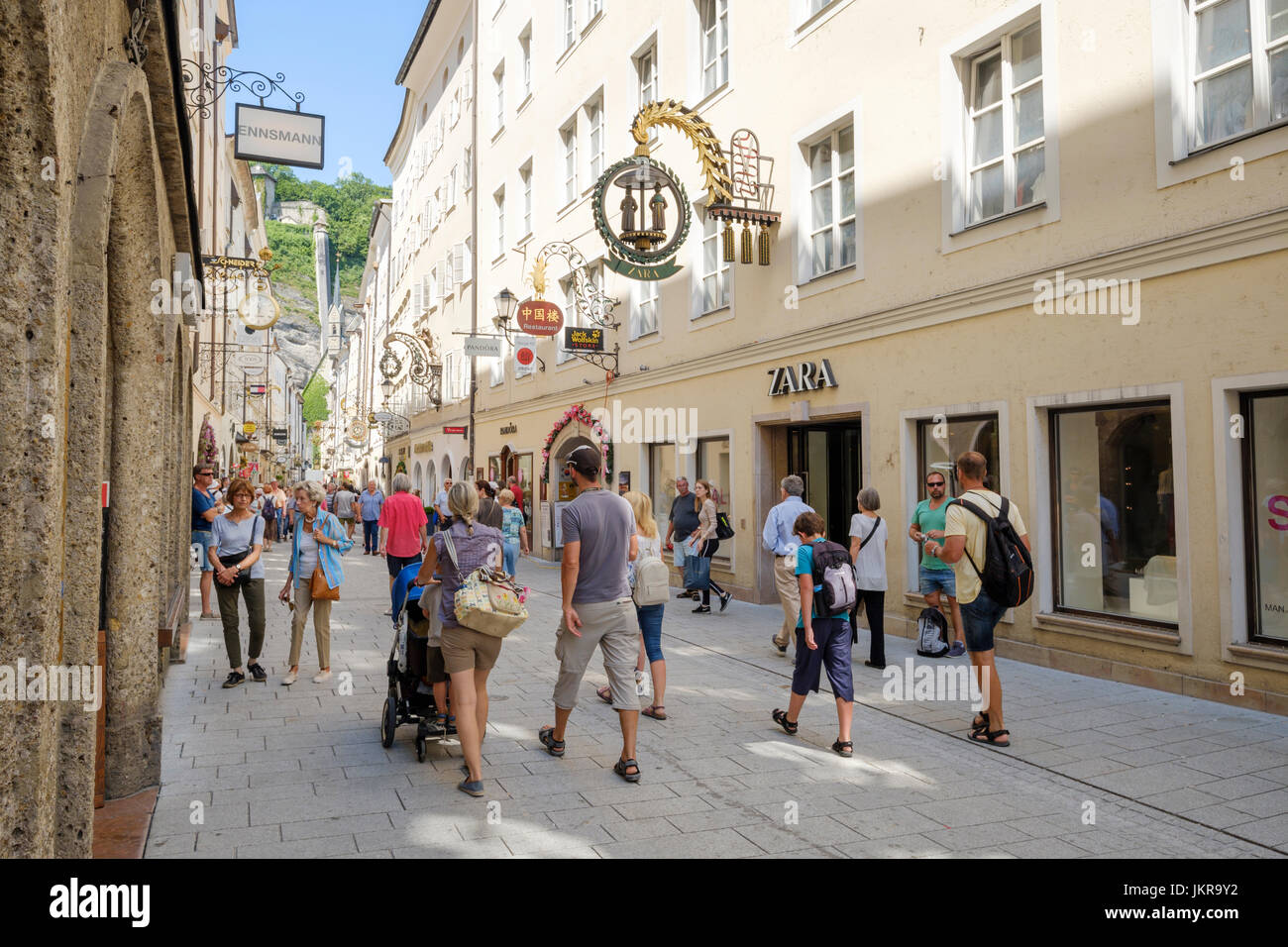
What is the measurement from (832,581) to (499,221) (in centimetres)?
2331

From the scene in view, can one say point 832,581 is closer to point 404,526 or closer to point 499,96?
point 404,526

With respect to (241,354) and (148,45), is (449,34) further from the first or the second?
(148,45)

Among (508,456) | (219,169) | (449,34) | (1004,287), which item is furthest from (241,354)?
(1004,287)

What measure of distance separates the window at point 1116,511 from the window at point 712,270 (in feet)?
23.1

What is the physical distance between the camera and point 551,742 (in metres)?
5.99

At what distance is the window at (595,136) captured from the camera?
19594mm

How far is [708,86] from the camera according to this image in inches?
612

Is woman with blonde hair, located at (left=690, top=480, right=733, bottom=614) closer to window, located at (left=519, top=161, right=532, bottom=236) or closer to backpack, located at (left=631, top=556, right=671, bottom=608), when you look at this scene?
backpack, located at (left=631, top=556, right=671, bottom=608)

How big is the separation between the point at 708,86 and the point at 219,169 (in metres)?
12.8

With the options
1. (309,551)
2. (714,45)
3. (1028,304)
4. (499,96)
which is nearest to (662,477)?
(714,45)

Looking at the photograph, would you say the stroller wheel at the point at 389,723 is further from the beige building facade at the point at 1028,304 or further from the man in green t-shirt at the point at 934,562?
the beige building facade at the point at 1028,304

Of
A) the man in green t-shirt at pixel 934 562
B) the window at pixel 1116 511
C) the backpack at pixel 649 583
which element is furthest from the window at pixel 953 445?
the backpack at pixel 649 583

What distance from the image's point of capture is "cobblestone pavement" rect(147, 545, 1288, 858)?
4473mm

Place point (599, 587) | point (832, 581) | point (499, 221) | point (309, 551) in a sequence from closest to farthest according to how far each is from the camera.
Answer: point (599, 587)
point (832, 581)
point (309, 551)
point (499, 221)
